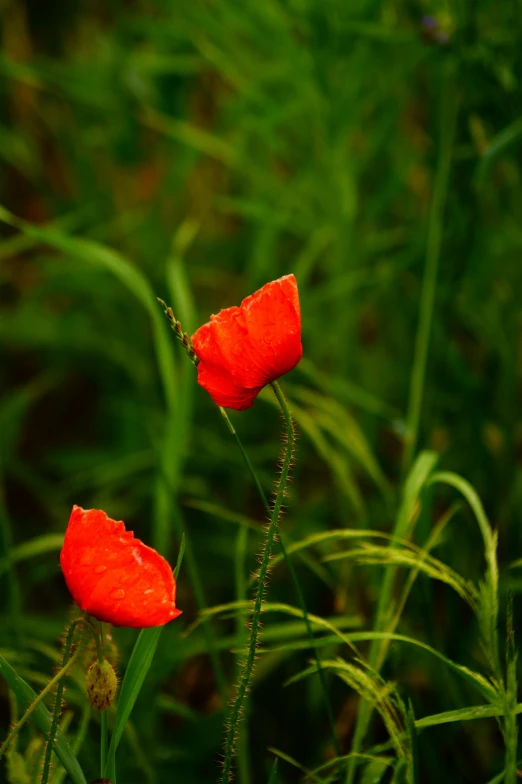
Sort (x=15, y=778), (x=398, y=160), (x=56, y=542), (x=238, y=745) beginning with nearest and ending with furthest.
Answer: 1. (x=15, y=778)
2. (x=238, y=745)
3. (x=56, y=542)
4. (x=398, y=160)

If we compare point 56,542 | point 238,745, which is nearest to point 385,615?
point 238,745

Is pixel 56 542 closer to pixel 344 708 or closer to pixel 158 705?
pixel 158 705

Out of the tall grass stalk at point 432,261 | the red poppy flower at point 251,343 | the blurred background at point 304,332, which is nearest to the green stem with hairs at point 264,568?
the red poppy flower at point 251,343

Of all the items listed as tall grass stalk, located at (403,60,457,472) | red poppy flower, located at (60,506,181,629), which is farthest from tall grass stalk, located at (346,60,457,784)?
red poppy flower, located at (60,506,181,629)

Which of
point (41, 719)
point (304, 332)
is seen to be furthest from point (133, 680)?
point (304, 332)

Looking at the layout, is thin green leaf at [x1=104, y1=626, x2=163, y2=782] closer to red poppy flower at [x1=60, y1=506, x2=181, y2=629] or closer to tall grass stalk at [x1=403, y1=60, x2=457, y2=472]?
red poppy flower at [x1=60, y1=506, x2=181, y2=629]

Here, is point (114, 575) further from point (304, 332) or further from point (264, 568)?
point (304, 332)

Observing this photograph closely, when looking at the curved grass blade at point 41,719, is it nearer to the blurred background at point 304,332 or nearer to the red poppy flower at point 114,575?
the red poppy flower at point 114,575

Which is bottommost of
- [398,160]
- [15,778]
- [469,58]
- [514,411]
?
[514,411]
